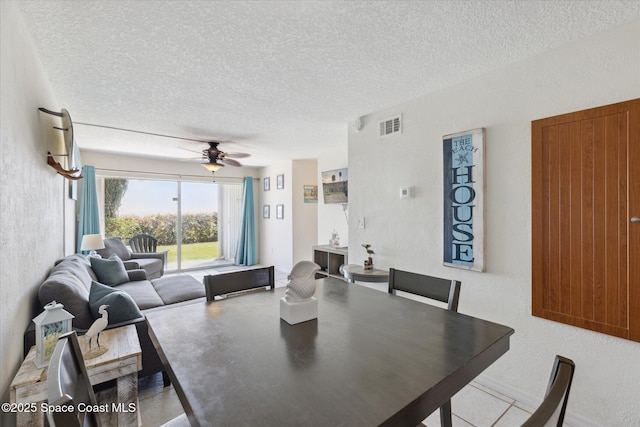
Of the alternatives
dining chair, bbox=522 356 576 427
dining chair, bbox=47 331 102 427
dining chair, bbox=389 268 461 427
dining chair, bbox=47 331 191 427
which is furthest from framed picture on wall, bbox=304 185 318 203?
dining chair, bbox=522 356 576 427

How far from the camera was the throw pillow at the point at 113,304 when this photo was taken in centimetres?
199

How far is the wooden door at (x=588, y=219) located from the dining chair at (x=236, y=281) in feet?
6.09

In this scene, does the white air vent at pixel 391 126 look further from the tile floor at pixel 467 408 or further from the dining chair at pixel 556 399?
the dining chair at pixel 556 399

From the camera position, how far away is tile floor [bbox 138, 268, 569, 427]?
1.85 metres

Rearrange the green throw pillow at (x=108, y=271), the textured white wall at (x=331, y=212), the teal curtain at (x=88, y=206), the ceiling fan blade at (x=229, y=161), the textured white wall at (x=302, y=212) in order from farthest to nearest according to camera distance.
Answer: the textured white wall at (x=302, y=212)
the teal curtain at (x=88, y=206)
the textured white wall at (x=331, y=212)
the ceiling fan blade at (x=229, y=161)
the green throw pillow at (x=108, y=271)

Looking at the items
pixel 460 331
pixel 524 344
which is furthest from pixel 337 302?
pixel 524 344

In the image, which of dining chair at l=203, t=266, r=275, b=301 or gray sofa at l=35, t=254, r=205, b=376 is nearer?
dining chair at l=203, t=266, r=275, b=301

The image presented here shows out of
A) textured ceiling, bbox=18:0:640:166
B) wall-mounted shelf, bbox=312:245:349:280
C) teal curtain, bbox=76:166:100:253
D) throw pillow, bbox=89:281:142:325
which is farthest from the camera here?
teal curtain, bbox=76:166:100:253

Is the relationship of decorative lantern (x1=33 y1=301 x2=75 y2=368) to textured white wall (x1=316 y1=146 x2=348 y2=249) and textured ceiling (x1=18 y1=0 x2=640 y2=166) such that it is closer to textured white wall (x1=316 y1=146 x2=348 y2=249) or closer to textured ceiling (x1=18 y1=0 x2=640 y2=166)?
textured ceiling (x1=18 y1=0 x2=640 y2=166)

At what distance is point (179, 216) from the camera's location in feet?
20.6

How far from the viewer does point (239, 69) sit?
7.23 ft

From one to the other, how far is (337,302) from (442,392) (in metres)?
0.76

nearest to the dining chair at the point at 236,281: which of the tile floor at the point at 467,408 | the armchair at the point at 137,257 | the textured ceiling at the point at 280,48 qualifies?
the tile floor at the point at 467,408

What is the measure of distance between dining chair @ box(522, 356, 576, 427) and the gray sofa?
230cm
